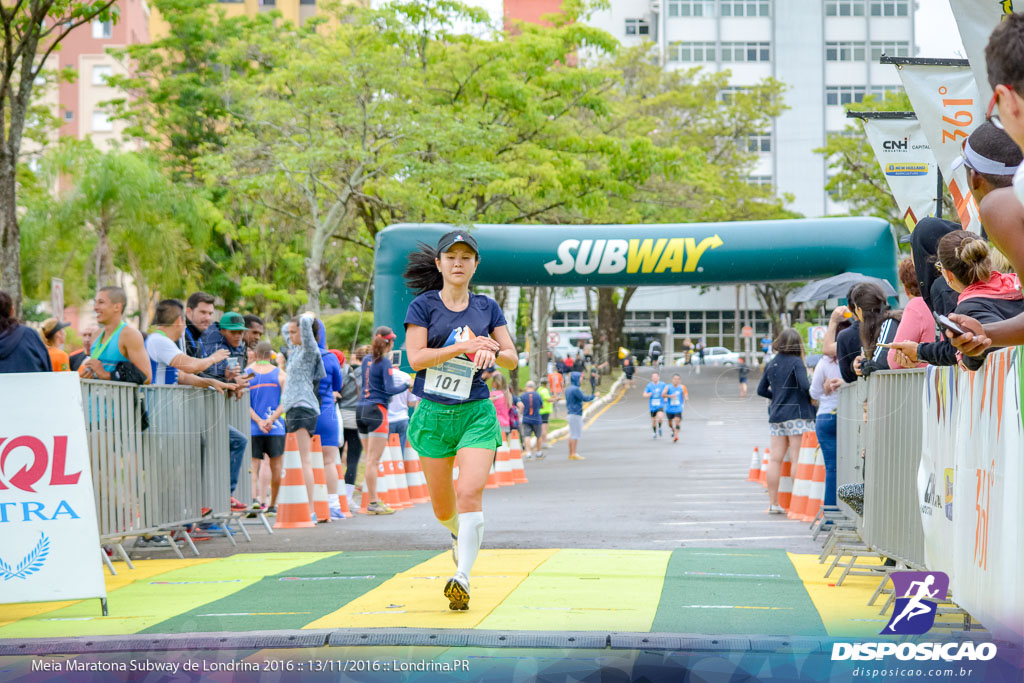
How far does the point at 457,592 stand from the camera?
6.07 metres

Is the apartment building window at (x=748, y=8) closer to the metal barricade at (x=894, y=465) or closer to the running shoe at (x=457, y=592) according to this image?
the metal barricade at (x=894, y=465)

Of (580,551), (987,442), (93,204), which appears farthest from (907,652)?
(93,204)

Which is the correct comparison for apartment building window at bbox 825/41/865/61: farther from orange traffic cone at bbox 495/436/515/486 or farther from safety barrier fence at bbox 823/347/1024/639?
safety barrier fence at bbox 823/347/1024/639

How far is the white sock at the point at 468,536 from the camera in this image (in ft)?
20.7

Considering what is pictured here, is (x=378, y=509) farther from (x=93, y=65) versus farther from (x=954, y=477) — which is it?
(x=93, y=65)

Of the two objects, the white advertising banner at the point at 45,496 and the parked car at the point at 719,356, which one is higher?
the white advertising banner at the point at 45,496

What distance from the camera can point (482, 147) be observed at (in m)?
24.4

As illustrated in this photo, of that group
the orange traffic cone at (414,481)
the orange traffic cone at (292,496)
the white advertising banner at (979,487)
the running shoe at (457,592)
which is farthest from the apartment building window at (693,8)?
the running shoe at (457,592)

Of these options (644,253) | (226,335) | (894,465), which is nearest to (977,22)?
(894,465)

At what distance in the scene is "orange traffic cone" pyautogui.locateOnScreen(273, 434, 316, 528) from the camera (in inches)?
465

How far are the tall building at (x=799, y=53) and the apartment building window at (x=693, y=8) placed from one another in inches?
2.4

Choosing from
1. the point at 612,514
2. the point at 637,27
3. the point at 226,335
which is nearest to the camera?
the point at 226,335

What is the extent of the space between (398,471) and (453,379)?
873cm

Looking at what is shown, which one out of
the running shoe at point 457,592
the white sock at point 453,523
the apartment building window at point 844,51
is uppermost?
the apartment building window at point 844,51
